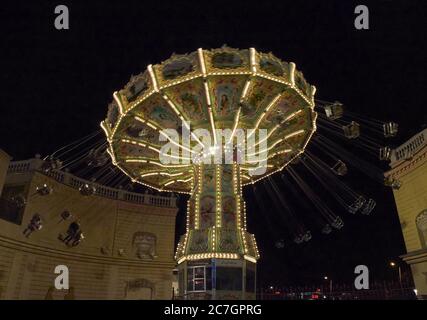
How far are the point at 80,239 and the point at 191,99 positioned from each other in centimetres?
1254

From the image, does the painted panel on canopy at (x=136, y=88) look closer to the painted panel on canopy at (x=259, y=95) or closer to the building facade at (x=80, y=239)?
the painted panel on canopy at (x=259, y=95)

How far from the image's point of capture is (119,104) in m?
15.0

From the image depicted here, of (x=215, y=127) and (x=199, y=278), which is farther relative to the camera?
(x=215, y=127)

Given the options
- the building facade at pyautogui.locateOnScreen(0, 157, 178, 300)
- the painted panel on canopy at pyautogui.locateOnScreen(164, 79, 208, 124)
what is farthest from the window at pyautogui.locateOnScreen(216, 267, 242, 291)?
the building facade at pyautogui.locateOnScreen(0, 157, 178, 300)

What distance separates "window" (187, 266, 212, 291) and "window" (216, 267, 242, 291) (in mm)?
323

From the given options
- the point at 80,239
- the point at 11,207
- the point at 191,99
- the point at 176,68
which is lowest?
the point at 80,239

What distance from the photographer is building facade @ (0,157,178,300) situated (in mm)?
19094

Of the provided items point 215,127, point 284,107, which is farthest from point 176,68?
point 284,107

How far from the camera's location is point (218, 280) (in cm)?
1316

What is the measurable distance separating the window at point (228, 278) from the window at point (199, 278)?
1.06 feet

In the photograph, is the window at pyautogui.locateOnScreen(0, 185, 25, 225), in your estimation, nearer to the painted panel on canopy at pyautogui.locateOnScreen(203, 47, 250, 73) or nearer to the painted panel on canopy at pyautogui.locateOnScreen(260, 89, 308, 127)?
the painted panel on canopy at pyautogui.locateOnScreen(203, 47, 250, 73)

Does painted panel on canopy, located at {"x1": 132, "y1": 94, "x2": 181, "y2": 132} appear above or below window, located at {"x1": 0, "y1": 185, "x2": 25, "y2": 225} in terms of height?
above

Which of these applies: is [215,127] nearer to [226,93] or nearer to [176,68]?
[226,93]
